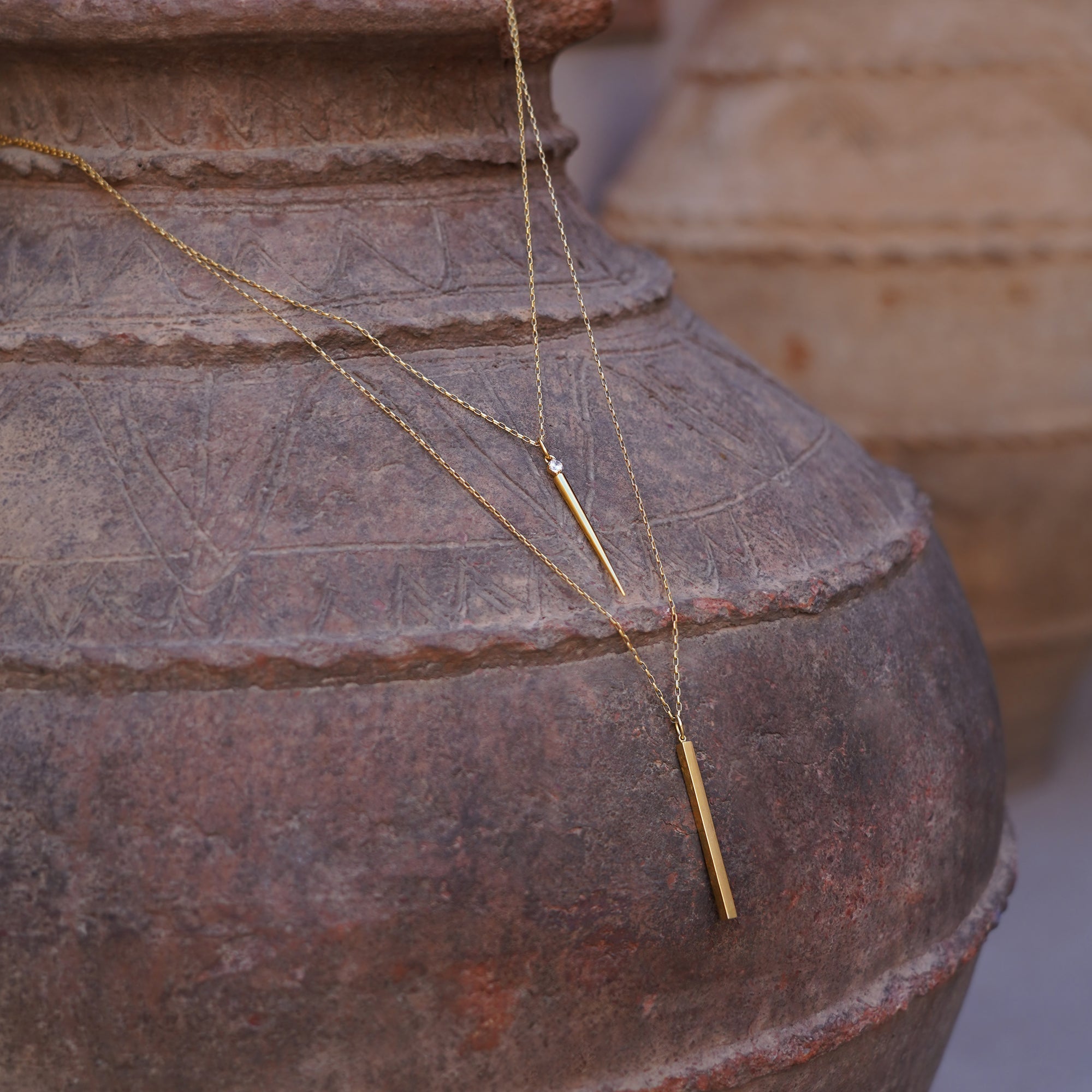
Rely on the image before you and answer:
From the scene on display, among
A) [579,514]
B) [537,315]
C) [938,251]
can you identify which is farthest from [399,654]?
[938,251]

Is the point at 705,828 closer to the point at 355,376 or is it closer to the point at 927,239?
the point at 355,376

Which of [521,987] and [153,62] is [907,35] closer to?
[153,62]

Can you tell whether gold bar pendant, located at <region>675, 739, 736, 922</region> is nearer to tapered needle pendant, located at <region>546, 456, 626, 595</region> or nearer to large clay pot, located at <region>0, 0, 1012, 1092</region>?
large clay pot, located at <region>0, 0, 1012, 1092</region>

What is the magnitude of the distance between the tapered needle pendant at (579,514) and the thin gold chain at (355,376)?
0.02 metres

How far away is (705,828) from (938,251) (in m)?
1.92

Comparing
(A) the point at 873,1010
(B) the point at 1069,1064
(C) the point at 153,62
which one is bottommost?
(B) the point at 1069,1064

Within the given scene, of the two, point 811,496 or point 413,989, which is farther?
point 811,496

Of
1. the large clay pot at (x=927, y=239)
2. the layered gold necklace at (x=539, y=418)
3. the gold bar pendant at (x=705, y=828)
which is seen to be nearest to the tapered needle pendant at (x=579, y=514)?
the layered gold necklace at (x=539, y=418)

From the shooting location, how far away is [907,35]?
296cm

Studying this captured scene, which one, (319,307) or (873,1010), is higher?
(319,307)

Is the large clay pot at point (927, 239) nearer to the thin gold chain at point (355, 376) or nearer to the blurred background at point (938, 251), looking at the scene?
the blurred background at point (938, 251)

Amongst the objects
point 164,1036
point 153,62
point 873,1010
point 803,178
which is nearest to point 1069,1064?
point 873,1010

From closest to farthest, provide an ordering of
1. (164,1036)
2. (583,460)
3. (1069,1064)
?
(164,1036) < (583,460) < (1069,1064)

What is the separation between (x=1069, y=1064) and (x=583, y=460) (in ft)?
5.35
